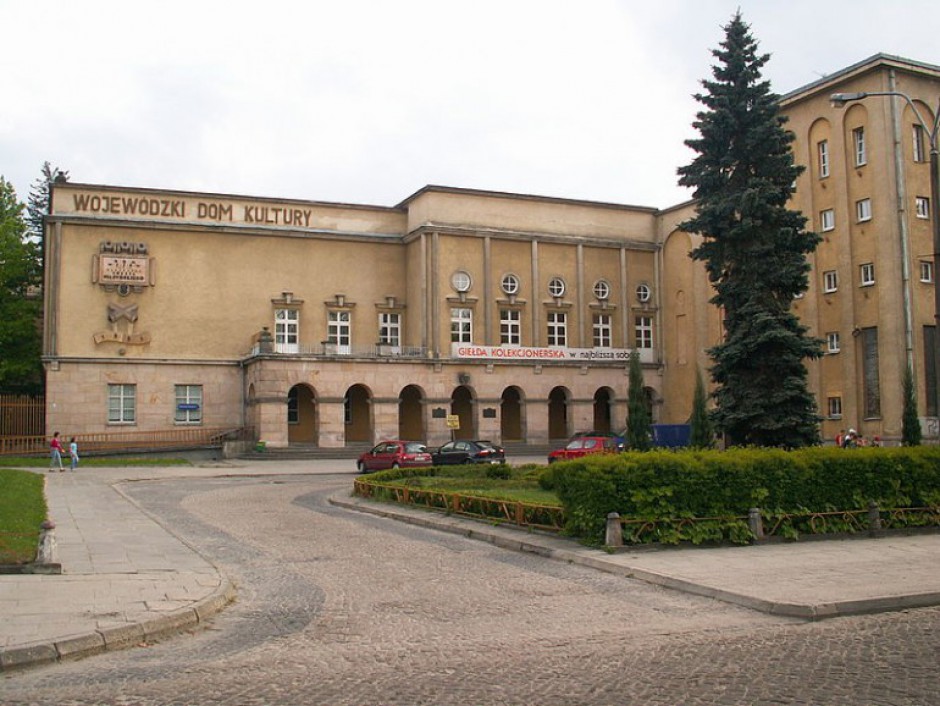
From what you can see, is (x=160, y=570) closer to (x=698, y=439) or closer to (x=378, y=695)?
(x=378, y=695)

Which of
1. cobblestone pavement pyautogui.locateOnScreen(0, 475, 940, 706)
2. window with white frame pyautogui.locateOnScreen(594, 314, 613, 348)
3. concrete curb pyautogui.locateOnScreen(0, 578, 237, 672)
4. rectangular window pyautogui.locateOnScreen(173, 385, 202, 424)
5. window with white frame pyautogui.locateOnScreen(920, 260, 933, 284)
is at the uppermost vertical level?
window with white frame pyautogui.locateOnScreen(920, 260, 933, 284)

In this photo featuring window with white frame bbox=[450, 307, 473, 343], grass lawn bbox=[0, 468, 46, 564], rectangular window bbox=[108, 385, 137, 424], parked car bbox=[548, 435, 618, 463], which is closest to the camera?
grass lawn bbox=[0, 468, 46, 564]

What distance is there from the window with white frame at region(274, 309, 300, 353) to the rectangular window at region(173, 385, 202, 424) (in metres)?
5.30

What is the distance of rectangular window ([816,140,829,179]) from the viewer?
4672 cm

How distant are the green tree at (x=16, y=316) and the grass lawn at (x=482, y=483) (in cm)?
3404

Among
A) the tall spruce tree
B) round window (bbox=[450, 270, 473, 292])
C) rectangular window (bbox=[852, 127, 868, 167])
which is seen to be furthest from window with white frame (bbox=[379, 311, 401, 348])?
the tall spruce tree

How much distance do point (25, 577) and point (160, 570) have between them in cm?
176

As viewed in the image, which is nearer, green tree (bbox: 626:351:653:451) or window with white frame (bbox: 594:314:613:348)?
green tree (bbox: 626:351:653:451)

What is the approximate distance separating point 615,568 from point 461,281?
43.4 meters

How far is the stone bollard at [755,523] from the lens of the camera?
15.5 m

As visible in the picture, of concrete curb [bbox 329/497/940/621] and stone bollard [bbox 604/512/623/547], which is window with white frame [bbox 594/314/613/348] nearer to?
concrete curb [bbox 329/497/940/621]

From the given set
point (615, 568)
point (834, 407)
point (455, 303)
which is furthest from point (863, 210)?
point (615, 568)

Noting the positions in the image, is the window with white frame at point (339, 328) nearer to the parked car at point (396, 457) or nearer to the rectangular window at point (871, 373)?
the parked car at point (396, 457)

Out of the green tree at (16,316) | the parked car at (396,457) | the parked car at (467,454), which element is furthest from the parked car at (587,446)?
the green tree at (16,316)
